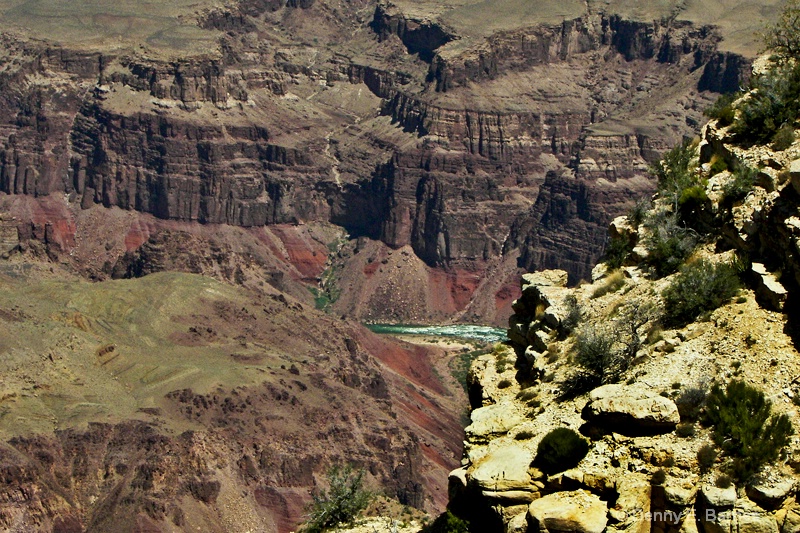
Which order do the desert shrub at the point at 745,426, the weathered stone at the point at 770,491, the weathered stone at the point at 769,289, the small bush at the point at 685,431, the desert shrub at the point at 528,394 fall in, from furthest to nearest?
the desert shrub at the point at 528,394 < the weathered stone at the point at 769,289 < the small bush at the point at 685,431 < the desert shrub at the point at 745,426 < the weathered stone at the point at 770,491

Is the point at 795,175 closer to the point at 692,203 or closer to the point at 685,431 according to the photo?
the point at 685,431

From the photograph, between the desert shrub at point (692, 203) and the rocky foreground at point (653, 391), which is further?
the desert shrub at point (692, 203)

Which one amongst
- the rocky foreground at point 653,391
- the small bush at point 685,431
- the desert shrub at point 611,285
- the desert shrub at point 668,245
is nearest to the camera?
the rocky foreground at point 653,391

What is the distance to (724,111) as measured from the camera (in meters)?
43.7

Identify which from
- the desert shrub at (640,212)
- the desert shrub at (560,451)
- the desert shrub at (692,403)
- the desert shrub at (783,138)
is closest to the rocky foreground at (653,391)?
the desert shrub at (692,403)

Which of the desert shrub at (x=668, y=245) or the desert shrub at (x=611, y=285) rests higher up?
the desert shrub at (x=668, y=245)

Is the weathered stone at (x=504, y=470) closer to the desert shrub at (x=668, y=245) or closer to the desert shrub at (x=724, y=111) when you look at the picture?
the desert shrub at (x=668, y=245)

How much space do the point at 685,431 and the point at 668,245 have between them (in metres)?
9.47

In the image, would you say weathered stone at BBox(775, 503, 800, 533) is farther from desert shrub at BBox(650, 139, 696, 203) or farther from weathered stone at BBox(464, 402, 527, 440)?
desert shrub at BBox(650, 139, 696, 203)

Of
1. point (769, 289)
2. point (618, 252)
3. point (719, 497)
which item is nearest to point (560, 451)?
point (719, 497)

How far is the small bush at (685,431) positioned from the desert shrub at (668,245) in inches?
325

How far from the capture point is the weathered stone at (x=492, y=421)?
35.8m

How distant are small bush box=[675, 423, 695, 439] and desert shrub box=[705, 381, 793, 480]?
35cm

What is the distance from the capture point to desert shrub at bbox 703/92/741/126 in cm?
4328
